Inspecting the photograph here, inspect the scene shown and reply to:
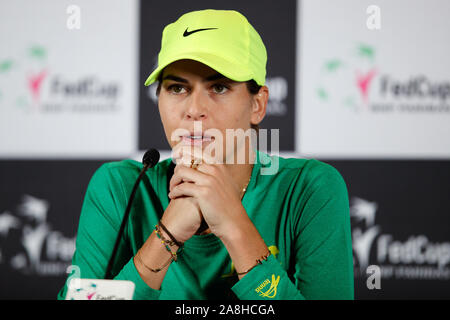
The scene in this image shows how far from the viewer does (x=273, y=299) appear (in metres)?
0.83

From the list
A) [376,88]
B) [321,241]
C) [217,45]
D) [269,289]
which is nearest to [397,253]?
[376,88]

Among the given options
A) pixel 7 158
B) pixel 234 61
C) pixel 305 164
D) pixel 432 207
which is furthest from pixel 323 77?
pixel 7 158

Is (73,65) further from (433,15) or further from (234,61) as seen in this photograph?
(433,15)

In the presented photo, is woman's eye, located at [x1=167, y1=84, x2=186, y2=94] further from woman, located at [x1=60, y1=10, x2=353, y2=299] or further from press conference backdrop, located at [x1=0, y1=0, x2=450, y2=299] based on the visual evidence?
press conference backdrop, located at [x1=0, y1=0, x2=450, y2=299]

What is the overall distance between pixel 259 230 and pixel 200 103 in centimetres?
33

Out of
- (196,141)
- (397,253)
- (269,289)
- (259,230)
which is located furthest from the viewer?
(397,253)

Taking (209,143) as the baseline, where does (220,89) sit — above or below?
above

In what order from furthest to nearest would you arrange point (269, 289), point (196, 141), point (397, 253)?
point (397, 253) < point (196, 141) < point (269, 289)

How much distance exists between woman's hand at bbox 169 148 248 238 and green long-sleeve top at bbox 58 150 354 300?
160 mm

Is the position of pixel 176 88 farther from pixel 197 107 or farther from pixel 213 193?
pixel 213 193

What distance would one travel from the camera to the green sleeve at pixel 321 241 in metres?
0.95

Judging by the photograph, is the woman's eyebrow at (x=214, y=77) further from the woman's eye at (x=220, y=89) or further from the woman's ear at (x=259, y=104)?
the woman's ear at (x=259, y=104)

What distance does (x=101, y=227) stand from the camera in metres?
1.07

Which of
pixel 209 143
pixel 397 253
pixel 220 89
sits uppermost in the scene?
pixel 220 89
